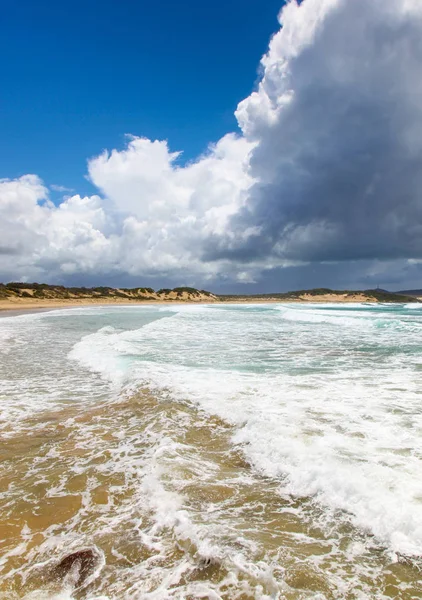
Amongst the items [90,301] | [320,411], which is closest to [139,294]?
[90,301]

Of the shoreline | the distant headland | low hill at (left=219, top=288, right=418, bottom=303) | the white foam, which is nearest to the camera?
the white foam

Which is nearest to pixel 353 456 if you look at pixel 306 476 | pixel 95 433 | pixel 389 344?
pixel 306 476

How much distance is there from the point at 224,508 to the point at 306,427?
2.81 m

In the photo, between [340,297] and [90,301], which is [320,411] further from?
[340,297]

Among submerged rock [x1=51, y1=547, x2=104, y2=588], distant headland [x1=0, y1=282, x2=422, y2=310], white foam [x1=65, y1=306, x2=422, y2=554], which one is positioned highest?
distant headland [x1=0, y1=282, x2=422, y2=310]

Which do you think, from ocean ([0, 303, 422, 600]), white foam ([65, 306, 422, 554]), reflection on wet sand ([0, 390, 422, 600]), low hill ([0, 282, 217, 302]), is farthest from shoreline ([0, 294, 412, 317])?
reflection on wet sand ([0, 390, 422, 600])

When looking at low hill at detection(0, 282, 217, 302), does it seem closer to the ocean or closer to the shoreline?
the shoreline

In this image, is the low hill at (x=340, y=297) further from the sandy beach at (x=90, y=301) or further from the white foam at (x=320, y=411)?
the white foam at (x=320, y=411)

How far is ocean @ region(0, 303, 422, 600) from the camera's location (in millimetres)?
3092

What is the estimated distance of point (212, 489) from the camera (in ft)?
14.8

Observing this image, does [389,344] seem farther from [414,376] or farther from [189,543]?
[189,543]

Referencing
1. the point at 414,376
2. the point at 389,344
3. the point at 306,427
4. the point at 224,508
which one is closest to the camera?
the point at 224,508

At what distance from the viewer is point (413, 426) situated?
21.5 ft

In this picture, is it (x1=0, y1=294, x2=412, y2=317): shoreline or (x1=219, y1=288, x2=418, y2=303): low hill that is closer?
(x1=0, y1=294, x2=412, y2=317): shoreline
